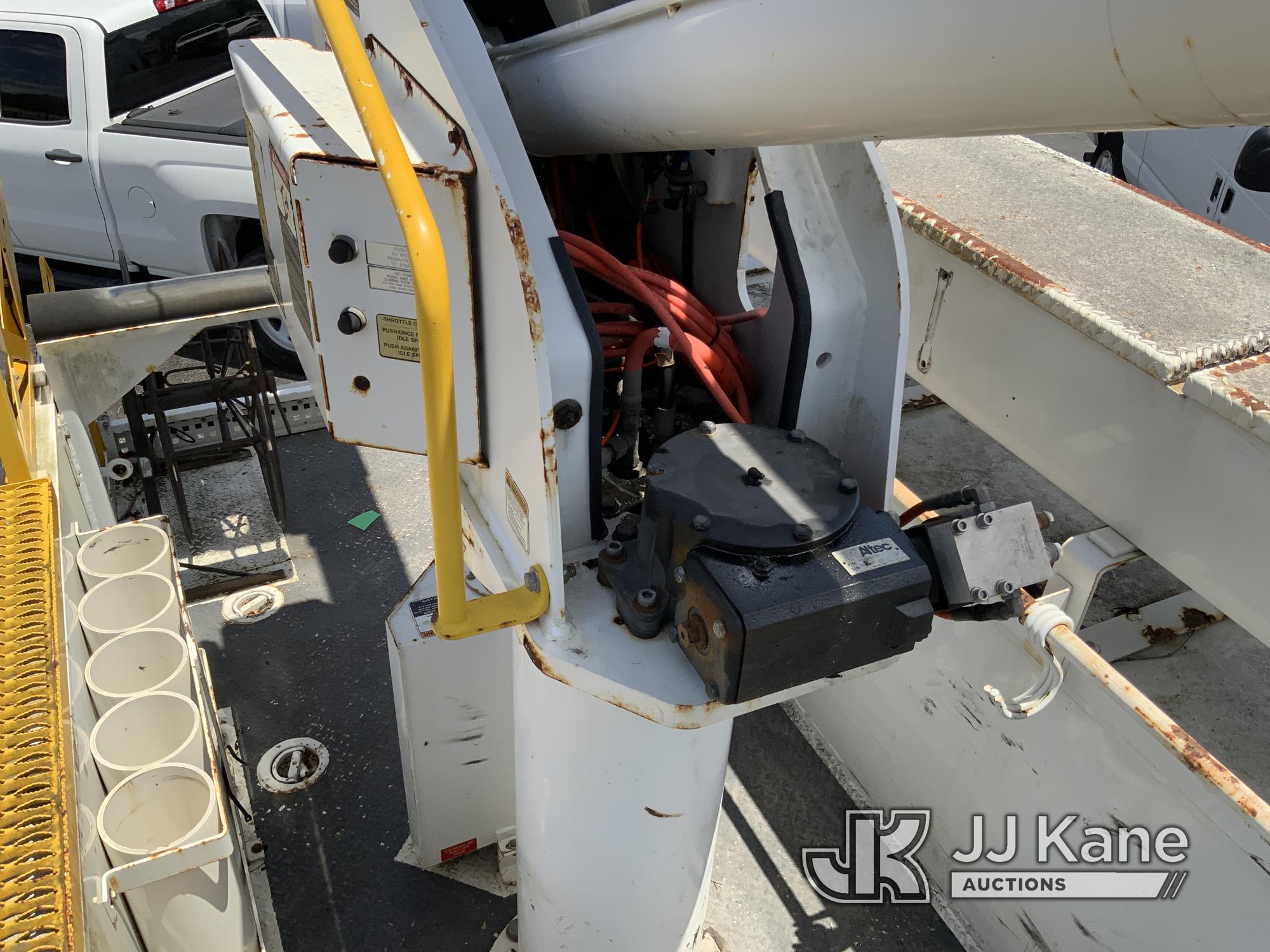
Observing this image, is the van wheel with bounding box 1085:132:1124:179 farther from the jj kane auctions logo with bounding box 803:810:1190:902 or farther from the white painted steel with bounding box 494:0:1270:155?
the white painted steel with bounding box 494:0:1270:155

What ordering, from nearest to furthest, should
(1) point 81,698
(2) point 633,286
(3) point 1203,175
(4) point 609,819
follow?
(2) point 633,286 < (4) point 609,819 < (1) point 81,698 < (3) point 1203,175

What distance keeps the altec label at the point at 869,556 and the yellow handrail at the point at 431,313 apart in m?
0.41

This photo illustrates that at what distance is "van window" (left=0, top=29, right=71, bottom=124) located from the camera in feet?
11.1

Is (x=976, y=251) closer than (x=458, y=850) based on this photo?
No

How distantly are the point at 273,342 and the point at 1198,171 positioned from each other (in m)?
4.17

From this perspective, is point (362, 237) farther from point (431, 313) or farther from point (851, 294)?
point (851, 294)

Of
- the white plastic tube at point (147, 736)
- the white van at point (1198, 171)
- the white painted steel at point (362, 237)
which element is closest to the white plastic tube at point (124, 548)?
the white plastic tube at point (147, 736)

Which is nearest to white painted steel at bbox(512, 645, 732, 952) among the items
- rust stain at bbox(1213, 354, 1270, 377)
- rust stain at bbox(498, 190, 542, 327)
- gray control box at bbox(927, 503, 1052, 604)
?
gray control box at bbox(927, 503, 1052, 604)

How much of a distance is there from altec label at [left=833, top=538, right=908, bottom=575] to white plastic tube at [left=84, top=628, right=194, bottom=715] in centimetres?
128

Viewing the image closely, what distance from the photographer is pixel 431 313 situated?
0.95 meters

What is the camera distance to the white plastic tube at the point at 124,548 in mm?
2074

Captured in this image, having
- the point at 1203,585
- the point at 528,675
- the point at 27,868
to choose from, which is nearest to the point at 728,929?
the point at 528,675

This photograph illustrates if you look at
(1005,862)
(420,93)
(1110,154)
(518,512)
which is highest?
(420,93)

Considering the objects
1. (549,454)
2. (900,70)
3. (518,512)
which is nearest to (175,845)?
(518,512)
